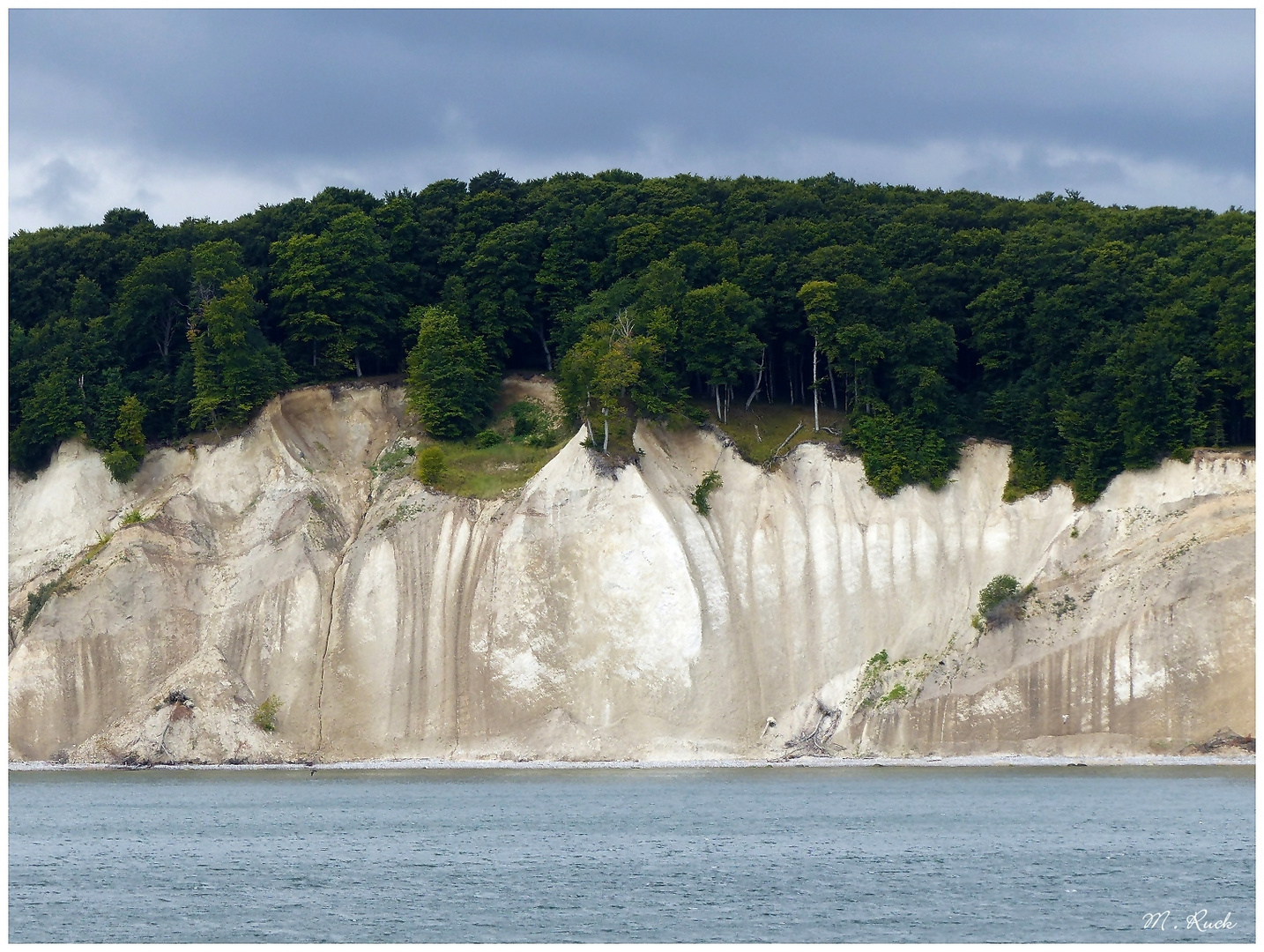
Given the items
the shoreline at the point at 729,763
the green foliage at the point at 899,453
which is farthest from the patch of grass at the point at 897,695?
the green foliage at the point at 899,453

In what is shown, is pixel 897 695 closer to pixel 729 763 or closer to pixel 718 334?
pixel 729 763

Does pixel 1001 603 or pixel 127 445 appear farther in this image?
pixel 127 445

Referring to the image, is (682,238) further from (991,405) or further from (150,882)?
(150,882)

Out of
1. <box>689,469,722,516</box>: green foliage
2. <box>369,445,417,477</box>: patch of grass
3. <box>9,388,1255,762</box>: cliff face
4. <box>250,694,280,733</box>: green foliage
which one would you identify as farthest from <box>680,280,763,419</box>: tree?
<box>250,694,280,733</box>: green foliage

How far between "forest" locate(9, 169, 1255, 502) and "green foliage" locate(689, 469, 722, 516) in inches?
160

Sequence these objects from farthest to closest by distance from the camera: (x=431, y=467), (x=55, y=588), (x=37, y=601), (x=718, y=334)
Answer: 1. (x=718, y=334)
2. (x=431, y=467)
3. (x=37, y=601)
4. (x=55, y=588)

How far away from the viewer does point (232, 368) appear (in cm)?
7950

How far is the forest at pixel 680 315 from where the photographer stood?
73938 millimetres

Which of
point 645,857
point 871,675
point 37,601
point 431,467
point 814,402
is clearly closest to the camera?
point 645,857

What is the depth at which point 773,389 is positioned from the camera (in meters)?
82.9

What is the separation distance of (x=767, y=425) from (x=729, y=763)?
1778 centimetres

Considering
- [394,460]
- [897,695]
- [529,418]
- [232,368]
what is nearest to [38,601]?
[232,368]

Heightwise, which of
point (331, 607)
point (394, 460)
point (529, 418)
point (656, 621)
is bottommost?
point (656, 621)

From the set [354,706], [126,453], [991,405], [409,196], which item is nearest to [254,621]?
[354,706]
